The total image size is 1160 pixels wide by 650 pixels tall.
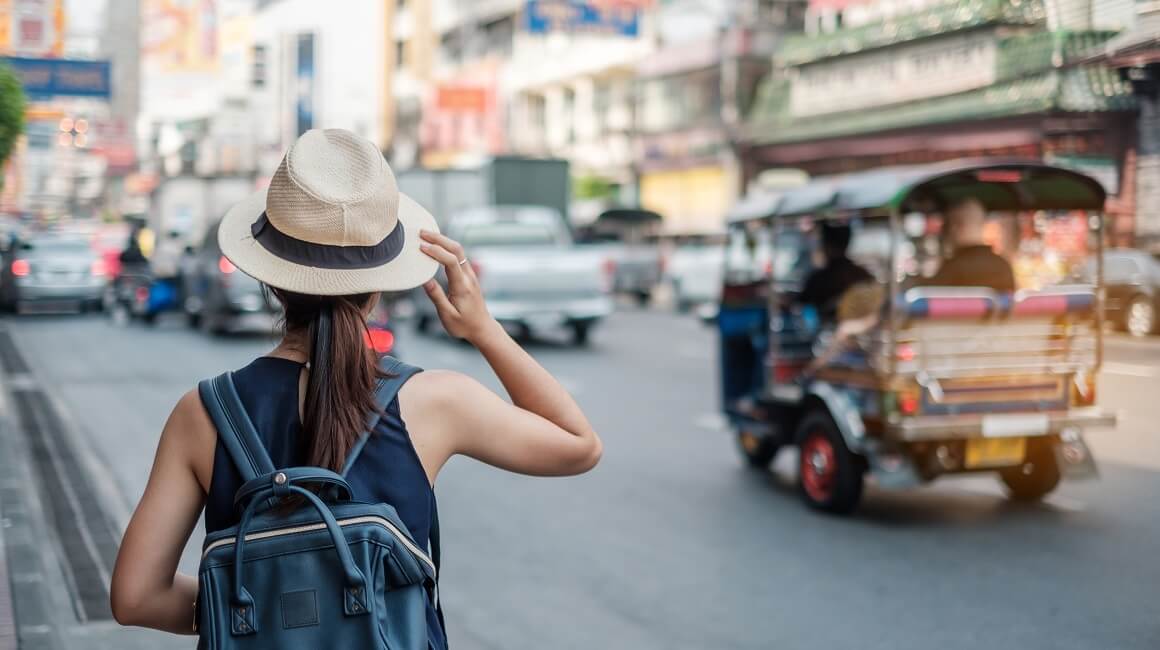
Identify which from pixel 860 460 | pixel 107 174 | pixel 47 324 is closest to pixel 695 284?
pixel 47 324

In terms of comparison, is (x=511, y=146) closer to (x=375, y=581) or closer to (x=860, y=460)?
(x=860, y=460)

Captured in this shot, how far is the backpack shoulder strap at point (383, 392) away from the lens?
7.37 ft

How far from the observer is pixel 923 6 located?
109 feet

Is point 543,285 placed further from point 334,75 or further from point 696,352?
point 334,75

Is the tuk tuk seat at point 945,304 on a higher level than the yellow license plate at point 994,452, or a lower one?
higher

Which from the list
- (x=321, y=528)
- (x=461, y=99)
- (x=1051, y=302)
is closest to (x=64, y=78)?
(x=461, y=99)

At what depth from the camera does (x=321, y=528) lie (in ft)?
7.10

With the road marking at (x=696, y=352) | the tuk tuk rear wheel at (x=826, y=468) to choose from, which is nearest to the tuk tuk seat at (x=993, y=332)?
the tuk tuk rear wheel at (x=826, y=468)

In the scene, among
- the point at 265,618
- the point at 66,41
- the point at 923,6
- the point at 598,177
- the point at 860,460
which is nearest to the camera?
the point at 265,618

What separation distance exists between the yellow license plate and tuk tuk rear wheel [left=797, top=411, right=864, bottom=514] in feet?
2.01

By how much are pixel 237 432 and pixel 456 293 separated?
1.39 feet

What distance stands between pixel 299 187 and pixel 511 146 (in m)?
59.1

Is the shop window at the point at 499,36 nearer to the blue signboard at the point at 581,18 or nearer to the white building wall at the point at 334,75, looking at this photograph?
the white building wall at the point at 334,75

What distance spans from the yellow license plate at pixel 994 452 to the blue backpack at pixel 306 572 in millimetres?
6376
